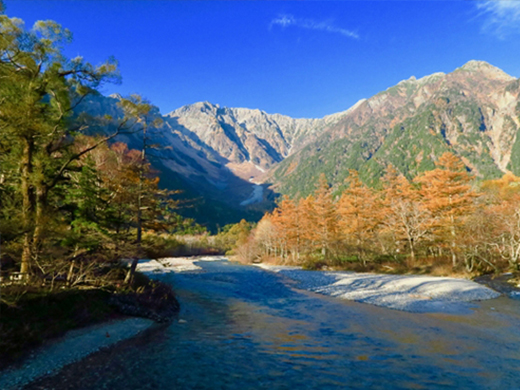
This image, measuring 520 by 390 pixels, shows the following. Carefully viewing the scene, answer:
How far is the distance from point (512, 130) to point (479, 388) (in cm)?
23425

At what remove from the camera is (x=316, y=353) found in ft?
33.6

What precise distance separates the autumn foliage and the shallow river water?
531 inches

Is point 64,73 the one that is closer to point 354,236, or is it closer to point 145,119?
point 145,119

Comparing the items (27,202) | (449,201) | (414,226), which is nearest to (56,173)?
(27,202)

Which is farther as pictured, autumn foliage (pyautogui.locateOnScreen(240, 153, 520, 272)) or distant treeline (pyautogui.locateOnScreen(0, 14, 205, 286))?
autumn foliage (pyautogui.locateOnScreen(240, 153, 520, 272))

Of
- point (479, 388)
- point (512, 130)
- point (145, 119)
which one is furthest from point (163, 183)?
point (512, 130)

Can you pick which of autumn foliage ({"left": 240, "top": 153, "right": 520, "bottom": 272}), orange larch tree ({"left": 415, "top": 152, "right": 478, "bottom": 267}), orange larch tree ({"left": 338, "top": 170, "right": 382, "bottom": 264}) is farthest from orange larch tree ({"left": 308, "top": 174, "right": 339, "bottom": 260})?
orange larch tree ({"left": 415, "top": 152, "right": 478, "bottom": 267})

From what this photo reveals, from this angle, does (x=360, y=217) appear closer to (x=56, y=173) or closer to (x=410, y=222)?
(x=410, y=222)

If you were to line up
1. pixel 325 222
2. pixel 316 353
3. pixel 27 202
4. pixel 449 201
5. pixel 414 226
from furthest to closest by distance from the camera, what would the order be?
pixel 325 222 < pixel 414 226 < pixel 449 201 < pixel 27 202 < pixel 316 353

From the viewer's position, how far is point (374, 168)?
19562 centimetres

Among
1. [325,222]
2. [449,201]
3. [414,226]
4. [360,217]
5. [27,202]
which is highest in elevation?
[449,201]

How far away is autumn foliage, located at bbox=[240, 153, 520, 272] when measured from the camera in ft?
91.1

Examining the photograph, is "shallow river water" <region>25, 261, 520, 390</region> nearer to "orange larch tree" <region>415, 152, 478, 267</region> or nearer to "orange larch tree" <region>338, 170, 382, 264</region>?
"orange larch tree" <region>415, 152, 478, 267</region>

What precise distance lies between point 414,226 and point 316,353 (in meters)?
29.3
